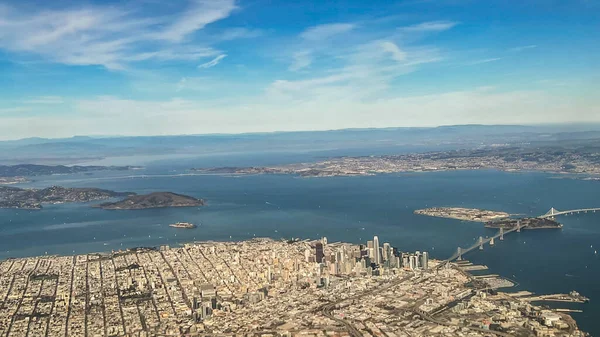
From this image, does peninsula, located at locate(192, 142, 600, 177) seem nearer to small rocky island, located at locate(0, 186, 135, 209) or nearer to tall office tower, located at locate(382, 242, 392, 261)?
small rocky island, located at locate(0, 186, 135, 209)

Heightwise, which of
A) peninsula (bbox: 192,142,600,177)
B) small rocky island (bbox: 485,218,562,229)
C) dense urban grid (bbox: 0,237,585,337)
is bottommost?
dense urban grid (bbox: 0,237,585,337)

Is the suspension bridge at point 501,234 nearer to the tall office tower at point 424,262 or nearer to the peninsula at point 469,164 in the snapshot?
the tall office tower at point 424,262

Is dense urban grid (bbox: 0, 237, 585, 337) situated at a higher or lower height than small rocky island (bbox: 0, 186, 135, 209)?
lower

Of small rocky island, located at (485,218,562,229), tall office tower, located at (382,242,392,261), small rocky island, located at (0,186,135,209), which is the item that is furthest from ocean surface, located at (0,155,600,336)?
tall office tower, located at (382,242,392,261)

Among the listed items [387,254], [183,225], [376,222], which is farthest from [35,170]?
[387,254]

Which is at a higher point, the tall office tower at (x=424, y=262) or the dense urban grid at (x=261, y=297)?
the tall office tower at (x=424, y=262)

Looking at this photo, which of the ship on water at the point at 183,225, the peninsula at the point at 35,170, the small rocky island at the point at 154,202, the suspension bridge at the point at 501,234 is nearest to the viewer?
the suspension bridge at the point at 501,234

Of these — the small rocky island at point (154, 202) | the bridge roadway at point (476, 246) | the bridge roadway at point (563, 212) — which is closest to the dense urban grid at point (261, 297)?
the bridge roadway at point (476, 246)

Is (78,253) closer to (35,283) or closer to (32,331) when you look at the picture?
(35,283)
